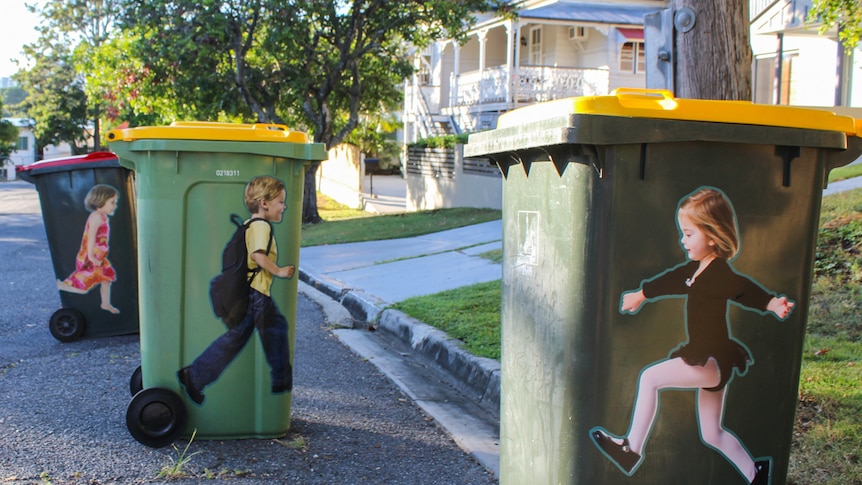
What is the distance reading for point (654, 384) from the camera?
2.75 metres

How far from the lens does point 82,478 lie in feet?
12.5

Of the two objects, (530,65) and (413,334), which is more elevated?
(530,65)

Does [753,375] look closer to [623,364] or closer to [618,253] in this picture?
[623,364]

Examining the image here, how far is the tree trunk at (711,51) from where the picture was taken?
4809 millimetres

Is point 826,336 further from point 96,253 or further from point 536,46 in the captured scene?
point 536,46

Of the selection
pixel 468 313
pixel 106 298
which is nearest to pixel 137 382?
pixel 106 298

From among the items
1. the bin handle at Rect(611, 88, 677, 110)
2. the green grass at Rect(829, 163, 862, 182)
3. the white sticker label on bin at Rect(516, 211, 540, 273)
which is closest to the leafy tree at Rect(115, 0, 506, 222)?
the green grass at Rect(829, 163, 862, 182)

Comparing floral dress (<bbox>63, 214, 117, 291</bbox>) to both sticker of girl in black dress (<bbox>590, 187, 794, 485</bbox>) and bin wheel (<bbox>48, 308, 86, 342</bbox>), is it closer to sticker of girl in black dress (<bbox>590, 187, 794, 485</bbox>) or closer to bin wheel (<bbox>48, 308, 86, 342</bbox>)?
bin wheel (<bbox>48, 308, 86, 342</bbox>)

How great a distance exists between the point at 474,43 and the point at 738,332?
26.0 meters

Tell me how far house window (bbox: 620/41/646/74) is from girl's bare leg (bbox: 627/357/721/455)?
2258 cm

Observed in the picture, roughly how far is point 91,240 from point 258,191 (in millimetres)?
3202

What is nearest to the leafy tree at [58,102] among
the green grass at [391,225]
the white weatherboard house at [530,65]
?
the white weatherboard house at [530,65]

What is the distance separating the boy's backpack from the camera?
4230 mm

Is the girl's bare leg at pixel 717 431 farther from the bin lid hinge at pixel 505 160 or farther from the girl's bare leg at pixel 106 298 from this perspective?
the girl's bare leg at pixel 106 298
